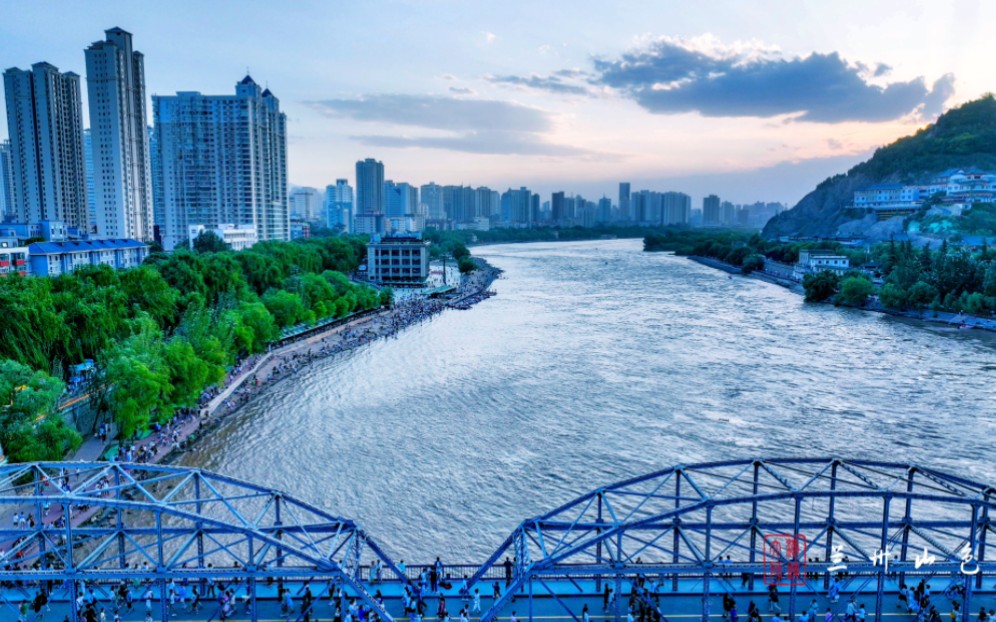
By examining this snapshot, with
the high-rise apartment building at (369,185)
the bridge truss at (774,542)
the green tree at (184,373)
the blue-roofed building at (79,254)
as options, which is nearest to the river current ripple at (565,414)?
the green tree at (184,373)

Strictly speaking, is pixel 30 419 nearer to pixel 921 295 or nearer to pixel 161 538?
pixel 161 538

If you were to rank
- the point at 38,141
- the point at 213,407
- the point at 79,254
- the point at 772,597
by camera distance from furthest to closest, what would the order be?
the point at 38,141 → the point at 79,254 → the point at 213,407 → the point at 772,597

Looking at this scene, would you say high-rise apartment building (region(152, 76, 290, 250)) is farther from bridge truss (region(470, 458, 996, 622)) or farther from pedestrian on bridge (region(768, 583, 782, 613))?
pedestrian on bridge (region(768, 583, 782, 613))

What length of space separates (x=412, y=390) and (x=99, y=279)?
12633mm

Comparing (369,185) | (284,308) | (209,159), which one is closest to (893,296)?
(284,308)

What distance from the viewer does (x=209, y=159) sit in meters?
75.1

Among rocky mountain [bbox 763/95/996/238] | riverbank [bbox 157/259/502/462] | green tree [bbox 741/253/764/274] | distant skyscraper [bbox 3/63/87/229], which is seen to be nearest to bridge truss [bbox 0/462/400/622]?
riverbank [bbox 157/259/502/462]

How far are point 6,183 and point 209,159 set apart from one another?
83.2 feet

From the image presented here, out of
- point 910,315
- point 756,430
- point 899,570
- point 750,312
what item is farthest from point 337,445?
point 910,315

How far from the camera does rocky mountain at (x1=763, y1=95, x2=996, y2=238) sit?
320 feet

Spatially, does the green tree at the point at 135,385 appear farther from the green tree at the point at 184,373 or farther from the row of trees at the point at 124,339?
the green tree at the point at 184,373

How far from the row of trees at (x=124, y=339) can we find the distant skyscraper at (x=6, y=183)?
4387cm

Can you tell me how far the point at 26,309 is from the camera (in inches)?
738

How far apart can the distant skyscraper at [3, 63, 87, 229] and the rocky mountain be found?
295 ft
